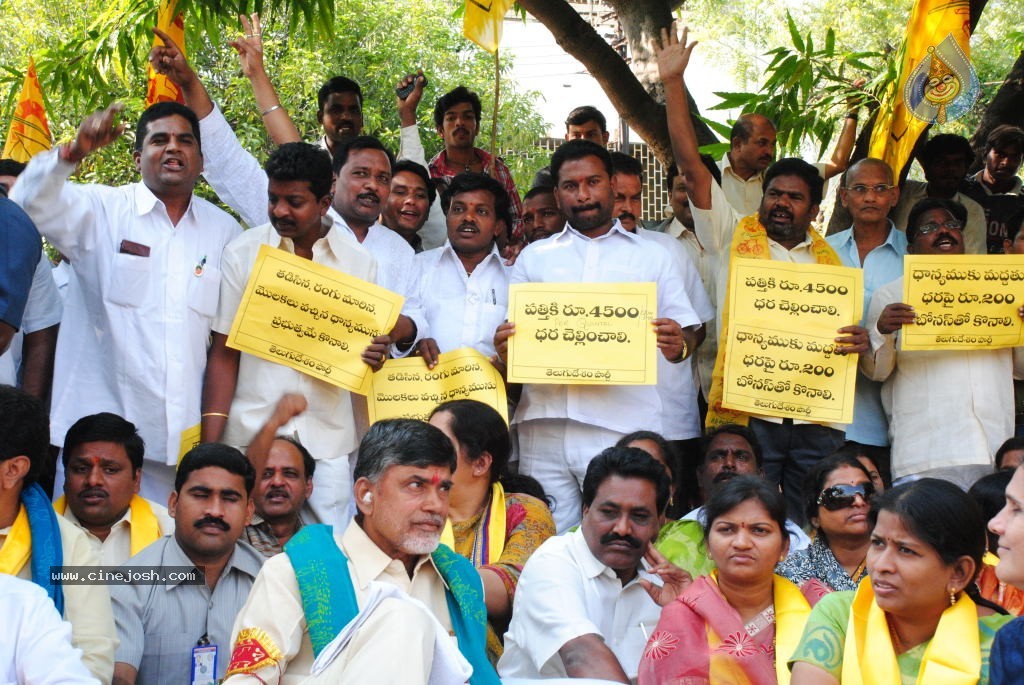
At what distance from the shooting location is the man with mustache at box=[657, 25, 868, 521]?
616 cm

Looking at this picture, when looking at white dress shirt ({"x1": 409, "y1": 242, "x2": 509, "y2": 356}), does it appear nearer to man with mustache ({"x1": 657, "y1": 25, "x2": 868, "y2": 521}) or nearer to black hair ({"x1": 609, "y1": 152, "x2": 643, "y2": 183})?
black hair ({"x1": 609, "y1": 152, "x2": 643, "y2": 183})

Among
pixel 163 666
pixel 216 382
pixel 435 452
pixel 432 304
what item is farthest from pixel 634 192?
pixel 163 666

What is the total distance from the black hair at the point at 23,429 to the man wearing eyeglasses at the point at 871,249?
151 inches

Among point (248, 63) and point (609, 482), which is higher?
point (248, 63)

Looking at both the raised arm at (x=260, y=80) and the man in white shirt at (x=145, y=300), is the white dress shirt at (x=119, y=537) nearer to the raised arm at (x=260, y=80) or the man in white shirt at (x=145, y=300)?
the man in white shirt at (x=145, y=300)

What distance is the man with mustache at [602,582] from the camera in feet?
14.6

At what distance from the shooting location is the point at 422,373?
5977mm

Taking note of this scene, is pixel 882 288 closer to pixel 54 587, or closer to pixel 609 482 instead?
pixel 609 482

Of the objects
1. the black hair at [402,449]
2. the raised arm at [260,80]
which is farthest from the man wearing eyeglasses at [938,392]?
the raised arm at [260,80]

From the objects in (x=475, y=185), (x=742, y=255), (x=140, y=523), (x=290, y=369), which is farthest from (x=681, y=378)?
(x=140, y=523)

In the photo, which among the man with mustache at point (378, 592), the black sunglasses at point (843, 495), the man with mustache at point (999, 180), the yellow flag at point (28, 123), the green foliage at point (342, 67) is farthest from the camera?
the green foliage at point (342, 67)

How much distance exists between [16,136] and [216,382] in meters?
3.04

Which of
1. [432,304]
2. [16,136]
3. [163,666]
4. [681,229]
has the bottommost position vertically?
[163,666]

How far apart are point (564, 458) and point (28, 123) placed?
12.9 ft
